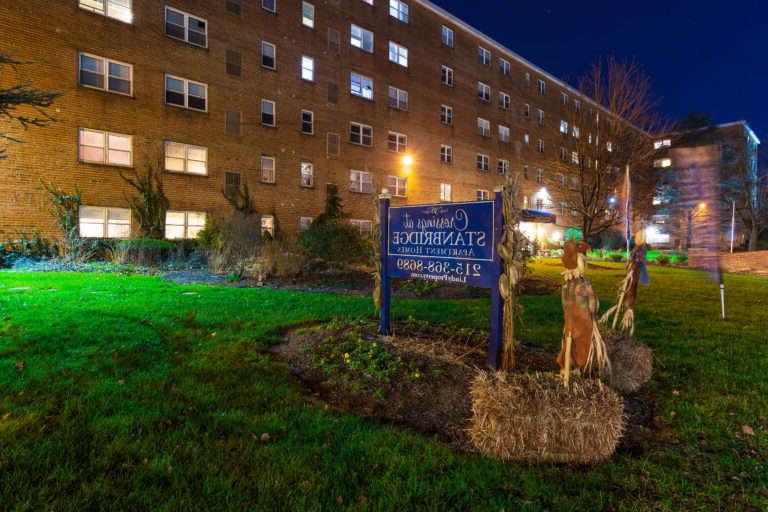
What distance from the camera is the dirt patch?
353 cm

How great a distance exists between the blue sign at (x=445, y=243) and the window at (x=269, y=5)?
899 inches

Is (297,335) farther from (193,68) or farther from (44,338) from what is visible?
(193,68)

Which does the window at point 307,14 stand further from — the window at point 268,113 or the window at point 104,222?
the window at point 104,222

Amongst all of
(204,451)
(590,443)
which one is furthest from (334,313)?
(590,443)

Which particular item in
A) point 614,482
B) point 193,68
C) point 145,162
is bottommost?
point 614,482

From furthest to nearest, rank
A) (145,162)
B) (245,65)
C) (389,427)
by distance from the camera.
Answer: (245,65) → (145,162) → (389,427)

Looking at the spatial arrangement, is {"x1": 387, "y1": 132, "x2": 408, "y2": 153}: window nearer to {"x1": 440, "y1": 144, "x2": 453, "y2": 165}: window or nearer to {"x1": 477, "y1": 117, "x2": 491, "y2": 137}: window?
{"x1": 440, "y1": 144, "x2": 453, "y2": 165}: window

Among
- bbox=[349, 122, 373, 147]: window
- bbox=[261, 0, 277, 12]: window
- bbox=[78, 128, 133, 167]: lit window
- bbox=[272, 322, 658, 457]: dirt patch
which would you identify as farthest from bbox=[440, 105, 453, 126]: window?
bbox=[272, 322, 658, 457]: dirt patch

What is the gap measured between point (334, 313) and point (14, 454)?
17.3ft

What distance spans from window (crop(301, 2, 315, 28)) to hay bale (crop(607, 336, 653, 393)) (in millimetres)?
26129

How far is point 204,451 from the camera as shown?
288 cm

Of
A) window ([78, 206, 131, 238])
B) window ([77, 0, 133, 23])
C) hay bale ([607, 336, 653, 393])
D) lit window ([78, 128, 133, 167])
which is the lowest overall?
hay bale ([607, 336, 653, 393])

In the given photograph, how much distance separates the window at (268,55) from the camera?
74.4 ft

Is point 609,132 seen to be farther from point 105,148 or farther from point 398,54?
point 105,148
